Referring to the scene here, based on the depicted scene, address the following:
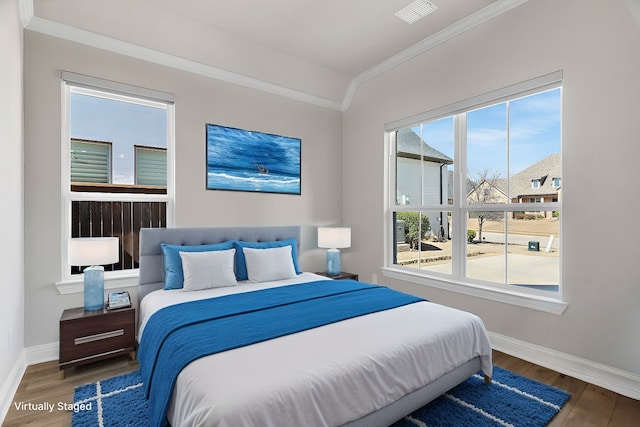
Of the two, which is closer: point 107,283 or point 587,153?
point 587,153

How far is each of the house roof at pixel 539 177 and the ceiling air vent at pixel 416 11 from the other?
5.52 feet

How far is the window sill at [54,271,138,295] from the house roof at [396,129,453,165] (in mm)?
3282

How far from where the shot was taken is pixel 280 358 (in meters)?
1.54

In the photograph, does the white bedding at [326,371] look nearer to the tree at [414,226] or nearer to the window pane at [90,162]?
the tree at [414,226]

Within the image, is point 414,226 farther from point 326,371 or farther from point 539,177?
point 326,371

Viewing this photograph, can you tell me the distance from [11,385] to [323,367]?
228 cm

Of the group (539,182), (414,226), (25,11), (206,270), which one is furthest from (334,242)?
(25,11)

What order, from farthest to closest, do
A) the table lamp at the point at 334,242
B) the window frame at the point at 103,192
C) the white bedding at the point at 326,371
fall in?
the table lamp at the point at 334,242, the window frame at the point at 103,192, the white bedding at the point at 326,371

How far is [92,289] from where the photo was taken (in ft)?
8.67

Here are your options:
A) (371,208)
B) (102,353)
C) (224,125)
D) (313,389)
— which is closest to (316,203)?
(371,208)

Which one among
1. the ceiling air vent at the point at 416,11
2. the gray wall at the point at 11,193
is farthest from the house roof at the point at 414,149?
the gray wall at the point at 11,193

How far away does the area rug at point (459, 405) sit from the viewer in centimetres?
190

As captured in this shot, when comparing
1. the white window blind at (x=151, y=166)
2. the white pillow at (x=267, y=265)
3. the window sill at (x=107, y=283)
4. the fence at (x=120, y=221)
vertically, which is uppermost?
the white window blind at (x=151, y=166)

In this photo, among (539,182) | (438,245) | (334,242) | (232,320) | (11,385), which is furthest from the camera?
(334,242)
